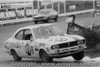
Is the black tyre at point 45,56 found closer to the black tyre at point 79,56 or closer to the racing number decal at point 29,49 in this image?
the racing number decal at point 29,49

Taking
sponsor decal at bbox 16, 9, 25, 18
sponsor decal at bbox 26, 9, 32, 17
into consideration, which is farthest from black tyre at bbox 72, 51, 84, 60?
sponsor decal at bbox 26, 9, 32, 17

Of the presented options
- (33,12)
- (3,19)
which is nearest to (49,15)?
(3,19)

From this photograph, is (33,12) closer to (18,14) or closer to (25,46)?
(18,14)

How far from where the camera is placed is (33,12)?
4712 centimetres

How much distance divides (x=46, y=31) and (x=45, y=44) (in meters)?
1.22

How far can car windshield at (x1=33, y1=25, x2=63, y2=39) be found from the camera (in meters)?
13.6

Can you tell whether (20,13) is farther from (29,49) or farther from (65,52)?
(65,52)

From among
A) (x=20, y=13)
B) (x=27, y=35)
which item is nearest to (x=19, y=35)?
(x=27, y=35)

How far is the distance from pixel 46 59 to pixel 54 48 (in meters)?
0.53

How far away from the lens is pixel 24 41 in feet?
46.1

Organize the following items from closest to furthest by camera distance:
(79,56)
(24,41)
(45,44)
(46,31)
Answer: (45,44) < (79,56) < (46,31) < (24,41)

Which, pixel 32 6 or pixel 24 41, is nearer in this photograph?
pixel 24 41

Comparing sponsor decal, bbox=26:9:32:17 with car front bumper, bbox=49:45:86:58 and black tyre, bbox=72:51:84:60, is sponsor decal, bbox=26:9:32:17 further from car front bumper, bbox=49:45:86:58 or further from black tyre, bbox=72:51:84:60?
car front bumper, bbox=49:45:86:58

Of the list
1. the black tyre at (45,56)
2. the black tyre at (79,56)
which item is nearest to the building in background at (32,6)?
the black tyre at (79,56)
